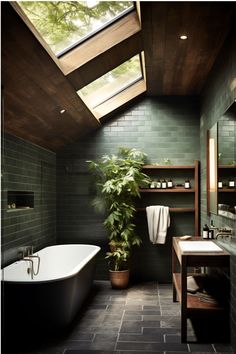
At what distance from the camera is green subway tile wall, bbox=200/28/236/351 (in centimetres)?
329

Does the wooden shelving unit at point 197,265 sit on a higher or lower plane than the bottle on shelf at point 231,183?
lower

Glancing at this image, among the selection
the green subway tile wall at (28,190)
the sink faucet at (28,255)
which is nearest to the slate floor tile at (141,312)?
the sink faucet at (28,255)

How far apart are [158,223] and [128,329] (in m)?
2.07

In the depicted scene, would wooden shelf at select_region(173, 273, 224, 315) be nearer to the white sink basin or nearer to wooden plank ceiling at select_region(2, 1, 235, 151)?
the white sink basin

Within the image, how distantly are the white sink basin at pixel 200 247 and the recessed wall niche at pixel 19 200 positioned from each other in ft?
6.45

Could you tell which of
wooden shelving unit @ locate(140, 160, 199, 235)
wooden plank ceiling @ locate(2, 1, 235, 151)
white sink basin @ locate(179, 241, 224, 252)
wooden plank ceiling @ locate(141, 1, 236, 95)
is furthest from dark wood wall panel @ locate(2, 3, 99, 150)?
white sink basin @ locate(179, 241, 224, 252)

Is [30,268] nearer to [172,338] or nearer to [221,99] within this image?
[172,338]

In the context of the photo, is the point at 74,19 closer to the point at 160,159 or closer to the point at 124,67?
the point at 124,67

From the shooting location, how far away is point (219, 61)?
411 centimetres

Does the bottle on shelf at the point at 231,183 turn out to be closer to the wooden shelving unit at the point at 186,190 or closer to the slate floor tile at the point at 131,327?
the slate floor tile at the point at 131,327

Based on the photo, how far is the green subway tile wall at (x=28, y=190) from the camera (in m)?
4.07

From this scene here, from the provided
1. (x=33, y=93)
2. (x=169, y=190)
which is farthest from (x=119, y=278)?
(x=33, y=93)

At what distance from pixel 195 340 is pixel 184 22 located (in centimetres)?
291

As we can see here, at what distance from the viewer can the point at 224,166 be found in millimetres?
3604
